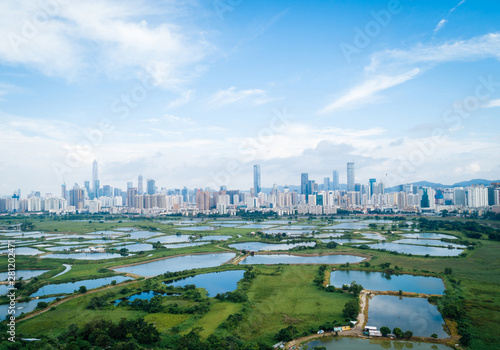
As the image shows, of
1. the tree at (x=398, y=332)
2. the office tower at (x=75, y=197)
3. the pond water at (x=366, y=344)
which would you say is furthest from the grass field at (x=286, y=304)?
the office tower at (x=75, y=197)

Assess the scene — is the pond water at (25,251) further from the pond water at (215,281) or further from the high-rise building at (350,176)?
the high-rise building at (350,176)

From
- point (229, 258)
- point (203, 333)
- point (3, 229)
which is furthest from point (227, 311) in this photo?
point (3, 229)

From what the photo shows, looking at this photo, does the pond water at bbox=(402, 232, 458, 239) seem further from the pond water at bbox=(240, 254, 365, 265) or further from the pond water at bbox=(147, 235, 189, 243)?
the pond water at bbox=(147, 235, 189, 243)

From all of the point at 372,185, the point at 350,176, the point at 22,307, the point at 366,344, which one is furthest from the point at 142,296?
the point at 350,176

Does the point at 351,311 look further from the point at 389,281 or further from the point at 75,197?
the point at 75,197

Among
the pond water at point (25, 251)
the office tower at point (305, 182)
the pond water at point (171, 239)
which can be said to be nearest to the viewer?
the pond water at point (25, 251)

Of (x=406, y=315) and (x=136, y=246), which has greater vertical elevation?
(x=136, y=246)

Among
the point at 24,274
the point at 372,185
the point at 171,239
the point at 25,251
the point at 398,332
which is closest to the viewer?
the point at 398,332
